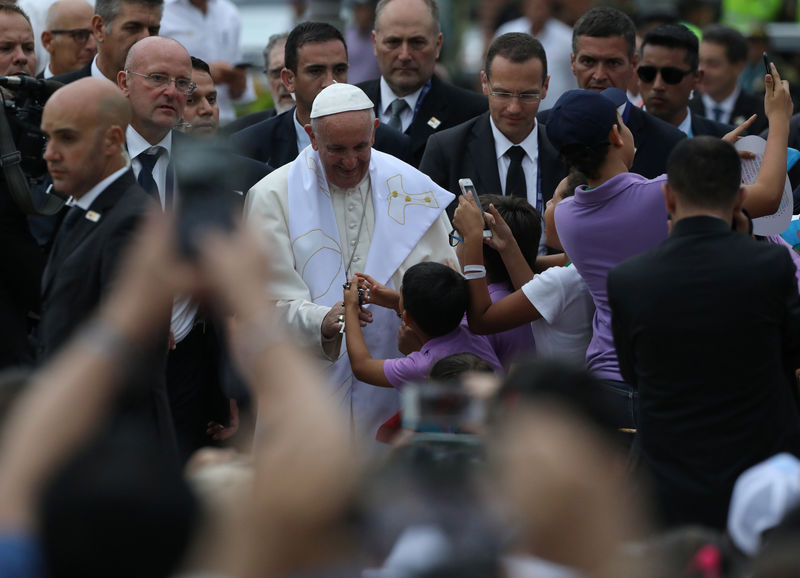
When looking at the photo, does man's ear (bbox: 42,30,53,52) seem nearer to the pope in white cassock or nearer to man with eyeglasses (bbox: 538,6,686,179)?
the pope in white cassock

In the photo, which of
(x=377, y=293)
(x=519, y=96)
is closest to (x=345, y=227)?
(x=377, y=293)

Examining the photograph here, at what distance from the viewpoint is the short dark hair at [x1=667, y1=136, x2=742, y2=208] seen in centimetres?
394

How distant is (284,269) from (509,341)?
995 mm

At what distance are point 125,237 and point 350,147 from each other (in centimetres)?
134

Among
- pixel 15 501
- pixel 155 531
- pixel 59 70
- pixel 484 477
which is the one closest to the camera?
pixel 155 531

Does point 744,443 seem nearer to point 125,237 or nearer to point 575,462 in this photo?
point 575,462

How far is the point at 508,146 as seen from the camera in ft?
20.1

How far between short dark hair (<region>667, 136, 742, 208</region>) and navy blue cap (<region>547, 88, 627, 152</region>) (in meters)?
0.58

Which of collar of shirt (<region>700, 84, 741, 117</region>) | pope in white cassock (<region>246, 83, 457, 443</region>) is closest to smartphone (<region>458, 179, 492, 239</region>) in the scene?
pope in white cassock (<region>246, 83, 457, 443</region>)

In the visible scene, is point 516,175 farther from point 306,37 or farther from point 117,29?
point 117,29

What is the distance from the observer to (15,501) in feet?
7.51

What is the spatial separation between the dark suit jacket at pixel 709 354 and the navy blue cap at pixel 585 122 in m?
0.69

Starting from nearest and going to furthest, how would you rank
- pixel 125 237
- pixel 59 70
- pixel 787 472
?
1. pixel 787 472
2. pixel 125 237
3. pixel 59 70

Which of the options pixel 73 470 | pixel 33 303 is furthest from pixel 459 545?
pixel 33 303
